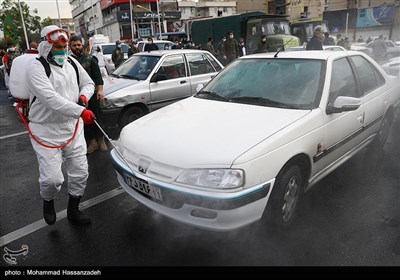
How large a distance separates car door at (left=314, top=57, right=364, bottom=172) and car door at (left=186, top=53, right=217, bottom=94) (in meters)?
3.53

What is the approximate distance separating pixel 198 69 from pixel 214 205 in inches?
196

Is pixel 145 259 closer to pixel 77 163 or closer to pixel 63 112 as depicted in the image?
pixel 77 163

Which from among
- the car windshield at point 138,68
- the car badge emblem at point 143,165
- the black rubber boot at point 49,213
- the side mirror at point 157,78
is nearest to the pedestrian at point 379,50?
the car windshield at point 138,68

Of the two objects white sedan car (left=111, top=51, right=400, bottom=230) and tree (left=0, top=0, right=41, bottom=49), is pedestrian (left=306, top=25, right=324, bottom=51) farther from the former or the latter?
tree (left=0, top=0, right=41, bottom=49)

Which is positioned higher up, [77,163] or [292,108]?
[292,108]

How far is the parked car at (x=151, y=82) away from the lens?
5773mm

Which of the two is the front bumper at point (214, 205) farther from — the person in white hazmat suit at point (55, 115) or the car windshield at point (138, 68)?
the car windshield at point (138, 68)

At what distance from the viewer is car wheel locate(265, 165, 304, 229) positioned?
2590 mm

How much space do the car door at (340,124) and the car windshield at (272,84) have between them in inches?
7.9

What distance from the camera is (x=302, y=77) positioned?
332cm

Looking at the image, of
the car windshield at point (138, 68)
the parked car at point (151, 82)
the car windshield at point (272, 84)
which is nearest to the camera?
the car windshield at point (272, 84)

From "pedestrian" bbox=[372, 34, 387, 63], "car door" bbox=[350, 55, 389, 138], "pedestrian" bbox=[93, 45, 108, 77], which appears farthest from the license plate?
"pedestrian" bbox=[372, 34, 387, 63]
